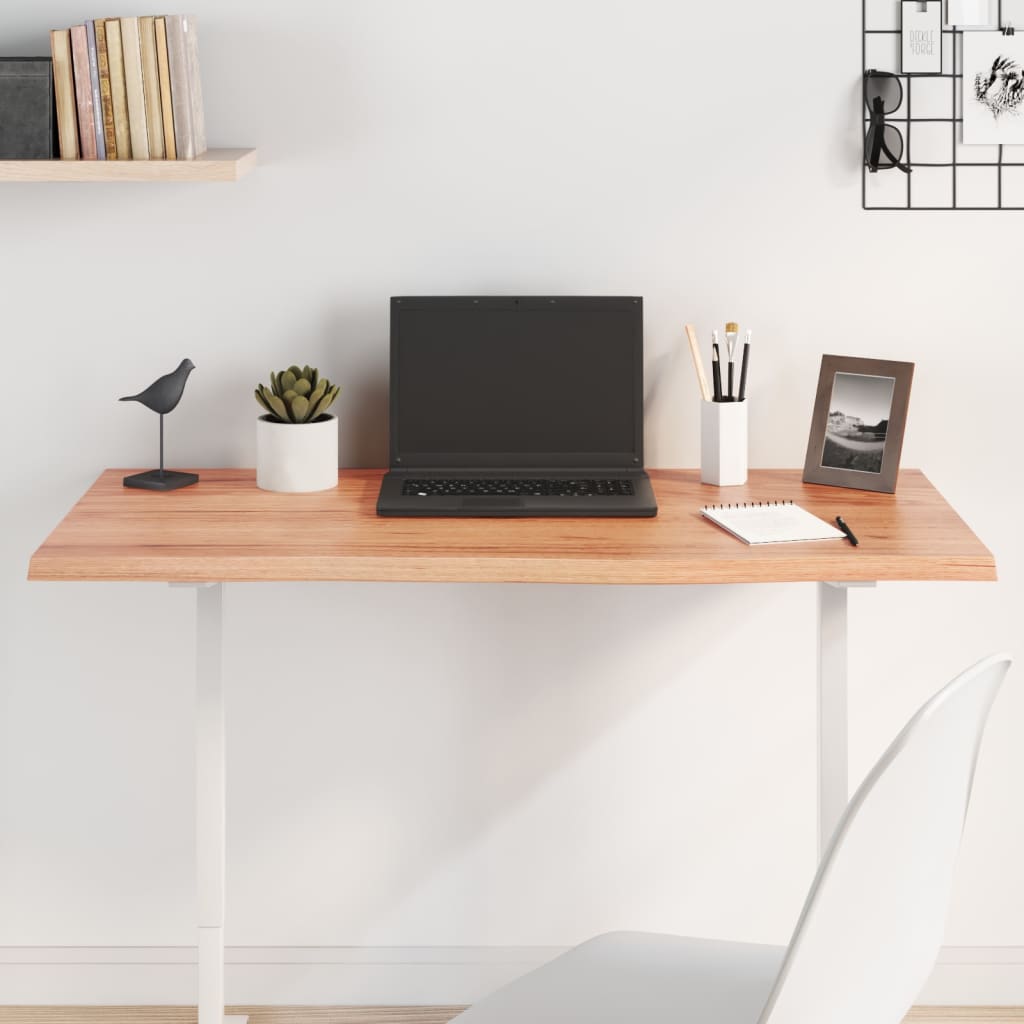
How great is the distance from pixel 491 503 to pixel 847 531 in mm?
474

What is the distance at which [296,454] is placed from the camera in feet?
6.06

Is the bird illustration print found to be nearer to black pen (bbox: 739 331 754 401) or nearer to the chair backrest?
black pen (bbox: 739 331 754 401)

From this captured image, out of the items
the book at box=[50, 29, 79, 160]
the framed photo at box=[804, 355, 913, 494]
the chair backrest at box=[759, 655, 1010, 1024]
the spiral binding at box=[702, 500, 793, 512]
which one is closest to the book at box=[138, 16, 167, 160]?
the book at box=[50, 29, 79, 160]

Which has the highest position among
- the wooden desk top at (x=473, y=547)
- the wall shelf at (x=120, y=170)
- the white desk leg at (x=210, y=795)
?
the wall shelf at (x=120, y=170)

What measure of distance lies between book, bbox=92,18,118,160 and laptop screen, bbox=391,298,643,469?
0.46 meters

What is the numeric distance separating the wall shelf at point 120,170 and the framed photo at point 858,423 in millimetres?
920

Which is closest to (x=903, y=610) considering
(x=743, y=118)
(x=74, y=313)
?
(x=743, y=118)

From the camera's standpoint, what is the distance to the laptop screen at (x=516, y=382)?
1916mm

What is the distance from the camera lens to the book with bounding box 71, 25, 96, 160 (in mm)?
1779

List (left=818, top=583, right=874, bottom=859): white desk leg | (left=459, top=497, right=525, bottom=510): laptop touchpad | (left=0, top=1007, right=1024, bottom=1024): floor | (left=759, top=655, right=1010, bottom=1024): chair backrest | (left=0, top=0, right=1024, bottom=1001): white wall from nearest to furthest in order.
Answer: (left=759, top=655, right=1010, bottom=1024): chair backrest → (left=459, top=497, right=525, bottom=510): laptop touchpad → (left=818, top=583, right=874, bottom=859): white desk leg → (left=0, top=0, right=1024, bottom=1001): white wall → (left=0, top=1007, right=1024, bottom=1024): floor

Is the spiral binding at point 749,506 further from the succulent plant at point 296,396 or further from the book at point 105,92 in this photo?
the book at point 105,92

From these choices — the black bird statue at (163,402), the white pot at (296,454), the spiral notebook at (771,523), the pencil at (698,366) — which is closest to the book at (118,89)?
the black bird statue at (163,402)

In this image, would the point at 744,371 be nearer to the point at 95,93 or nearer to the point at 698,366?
the point at 698,366

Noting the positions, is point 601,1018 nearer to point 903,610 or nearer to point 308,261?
point 903,610
